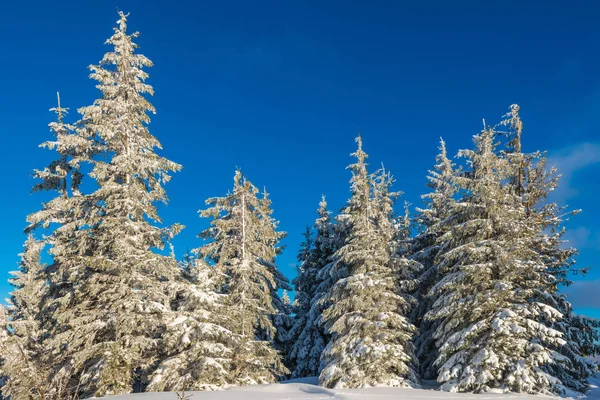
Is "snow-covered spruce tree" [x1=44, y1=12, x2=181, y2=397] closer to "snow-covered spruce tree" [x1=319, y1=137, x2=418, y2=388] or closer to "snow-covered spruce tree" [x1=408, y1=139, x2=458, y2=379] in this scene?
"snow-covered spruce tree" [x1=319, y1=137, x2=418, y2=388]

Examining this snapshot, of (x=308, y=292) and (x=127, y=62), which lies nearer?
(x=127, y=62)

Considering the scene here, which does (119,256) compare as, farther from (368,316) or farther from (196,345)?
(368,316)

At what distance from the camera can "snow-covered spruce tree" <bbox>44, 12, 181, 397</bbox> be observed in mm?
14195

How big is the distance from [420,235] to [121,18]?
1914cm

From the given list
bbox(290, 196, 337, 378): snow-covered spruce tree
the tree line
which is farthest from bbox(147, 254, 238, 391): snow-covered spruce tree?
bbox(290, 196, 337, 378): snow-covered spruce tree

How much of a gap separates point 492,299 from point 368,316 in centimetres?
534

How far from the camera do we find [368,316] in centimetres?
1877

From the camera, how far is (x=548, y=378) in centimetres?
1445

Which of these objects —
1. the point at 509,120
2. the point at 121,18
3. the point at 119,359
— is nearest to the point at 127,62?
the point at 121,18

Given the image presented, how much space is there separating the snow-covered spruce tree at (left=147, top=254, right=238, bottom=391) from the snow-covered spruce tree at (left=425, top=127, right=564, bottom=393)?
8433 mm

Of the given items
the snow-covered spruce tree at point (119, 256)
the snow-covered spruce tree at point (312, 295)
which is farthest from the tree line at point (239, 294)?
the snow-covered spruce tree at point (312, 295)

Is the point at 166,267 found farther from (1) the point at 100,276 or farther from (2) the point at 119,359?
(2) the point at 119,359

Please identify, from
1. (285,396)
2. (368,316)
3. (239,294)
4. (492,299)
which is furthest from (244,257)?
(492,299)

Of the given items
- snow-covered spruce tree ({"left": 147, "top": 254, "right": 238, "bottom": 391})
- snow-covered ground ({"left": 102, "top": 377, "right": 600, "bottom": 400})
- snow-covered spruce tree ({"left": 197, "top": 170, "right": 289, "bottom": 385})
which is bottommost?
snow-covered ground ({"left": 102, "top": 377, "right": 600, "bottom": 400})
